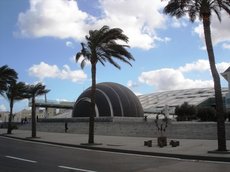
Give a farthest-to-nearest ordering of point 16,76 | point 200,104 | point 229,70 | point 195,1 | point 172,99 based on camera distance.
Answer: point 172,99
point 200,104
point 229,70
point 16,76
point 195,1

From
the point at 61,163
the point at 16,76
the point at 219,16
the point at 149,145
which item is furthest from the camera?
the point at 16,76

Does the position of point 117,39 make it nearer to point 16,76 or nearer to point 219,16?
point 219,16

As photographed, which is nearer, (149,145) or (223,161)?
(223,161)

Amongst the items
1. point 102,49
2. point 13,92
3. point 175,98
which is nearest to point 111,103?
point 13,92

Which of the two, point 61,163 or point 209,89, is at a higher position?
point 209,89

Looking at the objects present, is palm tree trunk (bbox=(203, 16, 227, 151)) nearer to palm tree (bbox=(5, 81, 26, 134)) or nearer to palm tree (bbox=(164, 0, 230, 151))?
palm tree (bbox=(164, 0, 230, 151))

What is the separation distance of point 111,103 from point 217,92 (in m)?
50.1

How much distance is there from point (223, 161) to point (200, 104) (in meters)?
94.7

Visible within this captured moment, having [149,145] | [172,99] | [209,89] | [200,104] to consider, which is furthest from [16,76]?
[209,89]

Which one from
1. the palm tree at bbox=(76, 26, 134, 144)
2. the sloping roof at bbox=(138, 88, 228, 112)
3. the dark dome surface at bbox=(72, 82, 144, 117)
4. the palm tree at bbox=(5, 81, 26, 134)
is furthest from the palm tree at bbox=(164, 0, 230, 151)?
the sloping roof at bbox=(138, 88, 228, 112)

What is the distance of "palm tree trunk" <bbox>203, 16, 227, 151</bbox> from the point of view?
738 inches

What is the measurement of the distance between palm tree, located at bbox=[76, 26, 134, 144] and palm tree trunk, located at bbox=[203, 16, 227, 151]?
29.6ft

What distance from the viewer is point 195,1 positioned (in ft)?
65.7

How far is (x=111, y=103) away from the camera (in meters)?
69.0
